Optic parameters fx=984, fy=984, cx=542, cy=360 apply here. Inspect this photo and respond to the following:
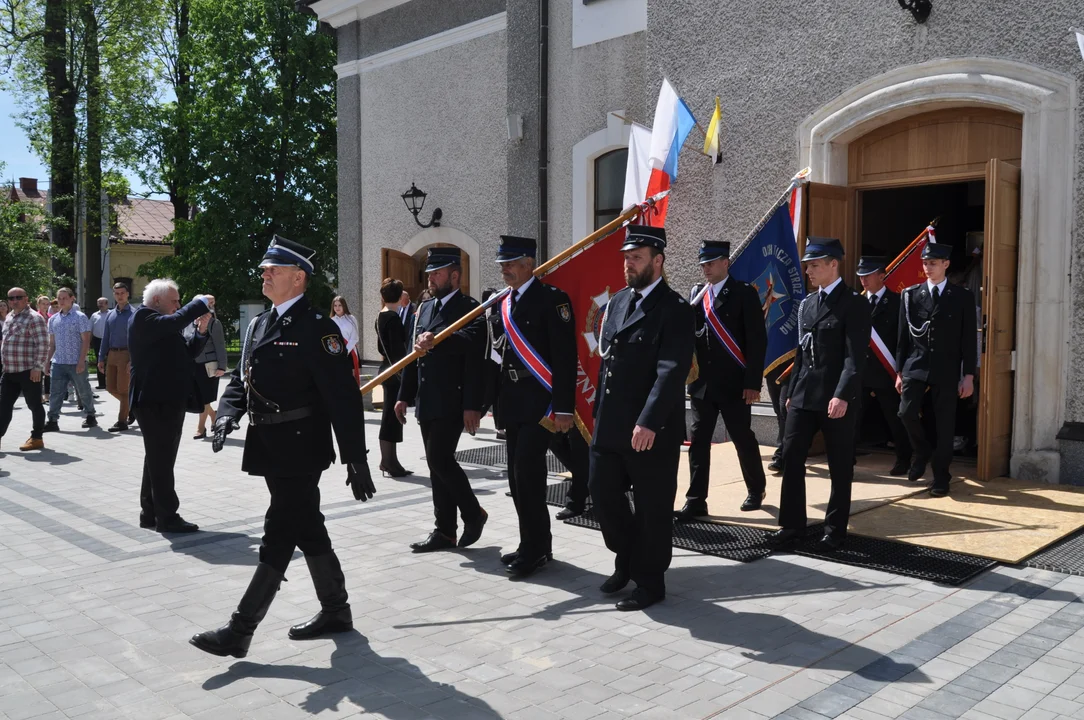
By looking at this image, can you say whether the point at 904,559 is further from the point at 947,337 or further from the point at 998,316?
the point at 998,316

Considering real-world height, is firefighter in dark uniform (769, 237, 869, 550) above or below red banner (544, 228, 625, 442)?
below

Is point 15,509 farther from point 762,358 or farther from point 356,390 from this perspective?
point 762,358

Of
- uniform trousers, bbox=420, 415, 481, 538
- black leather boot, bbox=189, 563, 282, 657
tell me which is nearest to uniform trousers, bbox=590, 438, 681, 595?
uniform trousers, bbox=420, 415, 481, 538

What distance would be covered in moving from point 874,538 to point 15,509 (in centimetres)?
657

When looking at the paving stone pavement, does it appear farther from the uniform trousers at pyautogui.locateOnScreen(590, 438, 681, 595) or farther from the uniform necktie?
the uniform necktie

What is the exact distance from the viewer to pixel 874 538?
630 centimetres

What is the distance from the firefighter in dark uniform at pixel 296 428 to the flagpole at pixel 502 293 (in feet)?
2.93

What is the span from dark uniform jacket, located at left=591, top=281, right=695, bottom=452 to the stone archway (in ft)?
13.6

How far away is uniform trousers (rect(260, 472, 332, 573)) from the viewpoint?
4.51 m

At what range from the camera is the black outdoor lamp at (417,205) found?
15.4m

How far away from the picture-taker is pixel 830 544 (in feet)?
19.9

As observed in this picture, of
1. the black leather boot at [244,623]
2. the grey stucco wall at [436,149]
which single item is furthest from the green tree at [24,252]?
the black leather boot at [244,623]

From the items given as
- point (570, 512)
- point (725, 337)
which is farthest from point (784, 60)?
point (570, 512)

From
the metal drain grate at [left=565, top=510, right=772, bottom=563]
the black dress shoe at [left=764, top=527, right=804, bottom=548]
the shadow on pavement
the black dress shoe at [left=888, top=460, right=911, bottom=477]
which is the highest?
the black dress shoe at [left=888, top=460, right=911, bottom=477]
